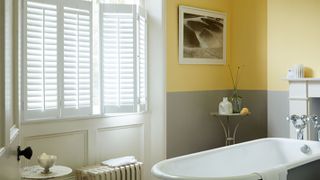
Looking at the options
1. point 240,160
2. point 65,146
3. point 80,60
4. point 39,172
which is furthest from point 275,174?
point 80,60

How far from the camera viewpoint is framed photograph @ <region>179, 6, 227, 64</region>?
15.1 ft

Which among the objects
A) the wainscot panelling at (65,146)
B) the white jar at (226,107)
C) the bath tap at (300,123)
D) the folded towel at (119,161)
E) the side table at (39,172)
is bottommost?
the folded towel at (119,161)

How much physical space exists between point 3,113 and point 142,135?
3106 millimetres

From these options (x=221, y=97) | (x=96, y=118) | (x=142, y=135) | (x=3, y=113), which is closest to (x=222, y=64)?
(x=221, y=97)

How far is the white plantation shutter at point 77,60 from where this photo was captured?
12.0 feet

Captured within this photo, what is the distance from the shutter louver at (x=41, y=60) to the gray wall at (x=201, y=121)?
1388 millimetres

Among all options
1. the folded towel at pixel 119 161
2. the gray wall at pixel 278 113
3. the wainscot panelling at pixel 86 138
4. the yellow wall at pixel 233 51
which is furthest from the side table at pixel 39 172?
the gray wall at pixel 278 113

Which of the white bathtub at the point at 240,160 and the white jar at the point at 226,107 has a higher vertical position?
the white jar at the point at 226,107

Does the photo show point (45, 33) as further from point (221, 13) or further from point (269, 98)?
point (269, 98)

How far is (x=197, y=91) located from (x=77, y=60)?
1.62m

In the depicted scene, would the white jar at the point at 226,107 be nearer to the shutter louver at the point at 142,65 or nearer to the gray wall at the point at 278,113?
the gray wall at the point at 278,113

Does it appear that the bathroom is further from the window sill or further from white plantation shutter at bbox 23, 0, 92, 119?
white plantation shutter at bbox 23, 0, 92, 119

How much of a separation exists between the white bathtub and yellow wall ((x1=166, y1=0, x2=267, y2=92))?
100 centimetres

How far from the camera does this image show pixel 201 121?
4875 mm
